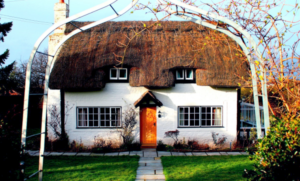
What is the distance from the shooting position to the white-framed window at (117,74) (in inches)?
511

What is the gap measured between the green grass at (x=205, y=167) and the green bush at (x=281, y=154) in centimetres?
284

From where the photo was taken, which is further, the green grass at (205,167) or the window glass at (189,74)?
the window glass at (189,74)

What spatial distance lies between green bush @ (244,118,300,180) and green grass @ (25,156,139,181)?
3.99 meters

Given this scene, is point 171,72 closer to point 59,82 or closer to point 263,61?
point 59,82

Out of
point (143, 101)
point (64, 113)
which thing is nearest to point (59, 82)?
point (64, 113)

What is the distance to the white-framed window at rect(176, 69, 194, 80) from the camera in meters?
13.0

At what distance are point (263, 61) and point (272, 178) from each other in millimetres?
2464

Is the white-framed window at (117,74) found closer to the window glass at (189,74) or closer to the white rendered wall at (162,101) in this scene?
the white rendered wall at (162,101)

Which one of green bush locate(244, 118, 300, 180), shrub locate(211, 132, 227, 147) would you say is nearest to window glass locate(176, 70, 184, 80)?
shrub locate(211, 132, 227, 147)

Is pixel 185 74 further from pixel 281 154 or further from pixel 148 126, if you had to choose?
pixel 281 154

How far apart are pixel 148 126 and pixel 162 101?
1360 millimetres

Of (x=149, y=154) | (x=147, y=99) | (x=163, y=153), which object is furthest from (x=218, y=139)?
(x=147, y=99)

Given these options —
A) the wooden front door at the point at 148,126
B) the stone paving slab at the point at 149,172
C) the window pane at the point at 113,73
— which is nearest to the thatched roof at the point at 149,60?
the window pane at the point at 113,73

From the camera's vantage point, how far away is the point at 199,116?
42.8 ft
